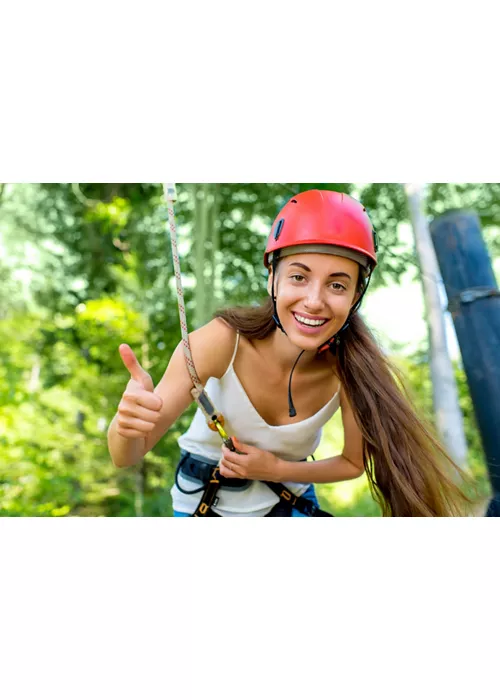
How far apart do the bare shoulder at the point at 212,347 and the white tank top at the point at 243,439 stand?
0.03 metres

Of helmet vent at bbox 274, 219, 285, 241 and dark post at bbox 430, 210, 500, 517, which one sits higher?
helmet vent at bbox 274, 219, 285, 241

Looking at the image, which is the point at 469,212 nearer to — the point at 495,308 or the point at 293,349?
the point at 495,308

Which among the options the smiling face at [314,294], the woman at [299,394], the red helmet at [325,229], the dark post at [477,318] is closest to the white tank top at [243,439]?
the woman at [299,394]

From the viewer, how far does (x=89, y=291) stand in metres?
6.16

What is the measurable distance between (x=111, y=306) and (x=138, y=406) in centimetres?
421

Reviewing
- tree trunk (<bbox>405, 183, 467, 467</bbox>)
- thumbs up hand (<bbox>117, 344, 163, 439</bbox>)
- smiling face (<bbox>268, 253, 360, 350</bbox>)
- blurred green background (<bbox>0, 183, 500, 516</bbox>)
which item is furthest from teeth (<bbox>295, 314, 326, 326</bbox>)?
blurred green background (<bbox>0, 183, 500, 516</bbox>)

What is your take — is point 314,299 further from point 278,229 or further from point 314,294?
point 278,229

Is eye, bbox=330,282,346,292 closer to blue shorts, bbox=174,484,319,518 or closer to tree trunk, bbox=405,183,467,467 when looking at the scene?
blue shorts, bbox=174,484,319,518

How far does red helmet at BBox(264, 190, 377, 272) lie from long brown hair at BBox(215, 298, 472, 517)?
0.83 feet

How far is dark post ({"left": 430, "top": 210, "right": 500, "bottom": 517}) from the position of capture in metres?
2.41

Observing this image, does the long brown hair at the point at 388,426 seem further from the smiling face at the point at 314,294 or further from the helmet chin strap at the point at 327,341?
the smiling face at the point at 314,294

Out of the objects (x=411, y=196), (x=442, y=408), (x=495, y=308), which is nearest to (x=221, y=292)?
(x=411, y=196)

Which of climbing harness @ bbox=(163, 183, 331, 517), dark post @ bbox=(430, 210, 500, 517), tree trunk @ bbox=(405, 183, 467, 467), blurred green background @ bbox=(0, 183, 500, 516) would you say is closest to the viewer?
climbing harness @ bbox=(163, 183, 331, 517)

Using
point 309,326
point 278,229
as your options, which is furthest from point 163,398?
point 278,229
